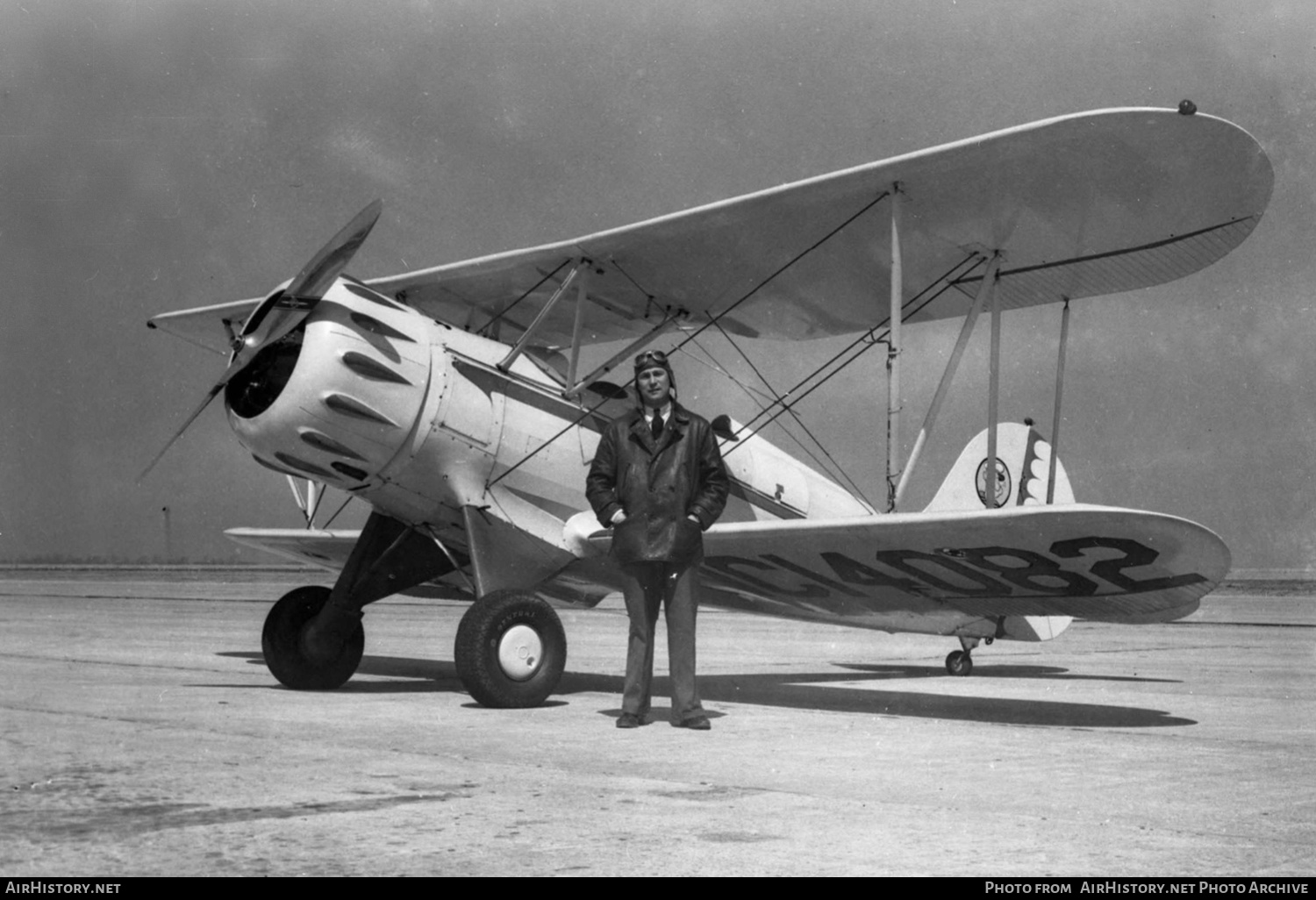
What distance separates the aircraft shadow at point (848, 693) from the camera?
294 inches

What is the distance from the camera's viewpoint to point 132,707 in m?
7.16

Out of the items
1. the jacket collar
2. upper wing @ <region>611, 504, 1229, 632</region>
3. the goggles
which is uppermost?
the goggles

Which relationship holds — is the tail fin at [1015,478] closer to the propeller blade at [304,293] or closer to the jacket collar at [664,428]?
the jacket collar at [664,428]

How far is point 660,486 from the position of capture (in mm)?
6789

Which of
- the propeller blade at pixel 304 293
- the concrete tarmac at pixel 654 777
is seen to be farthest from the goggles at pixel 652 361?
the propeller blade at pixel 304 293

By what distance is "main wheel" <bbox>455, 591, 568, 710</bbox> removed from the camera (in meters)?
7.64

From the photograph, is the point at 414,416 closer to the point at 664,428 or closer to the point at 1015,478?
the point at 664,428

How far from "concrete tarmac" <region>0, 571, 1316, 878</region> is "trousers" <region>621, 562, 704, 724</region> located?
19 centimetres

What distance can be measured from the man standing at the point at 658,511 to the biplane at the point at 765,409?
3.40ft

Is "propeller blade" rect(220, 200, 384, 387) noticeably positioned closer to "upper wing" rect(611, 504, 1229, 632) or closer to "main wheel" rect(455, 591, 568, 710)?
"main wheel" rect(455, 591, 568, 710)

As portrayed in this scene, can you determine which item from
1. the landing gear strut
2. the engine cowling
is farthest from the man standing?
the landing gear strut

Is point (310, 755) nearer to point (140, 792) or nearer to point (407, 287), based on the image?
point (140, 792)

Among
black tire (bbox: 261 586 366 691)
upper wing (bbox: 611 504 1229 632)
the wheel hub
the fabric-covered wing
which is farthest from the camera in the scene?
the fabric-covered wing

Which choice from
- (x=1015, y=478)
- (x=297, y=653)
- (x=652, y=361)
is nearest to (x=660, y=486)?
(x=652, y=361)
